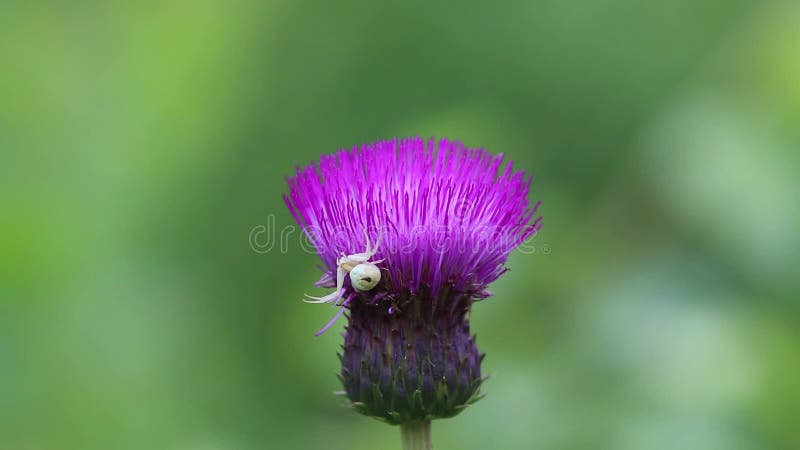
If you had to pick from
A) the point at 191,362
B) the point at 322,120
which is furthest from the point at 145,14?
the point at 191,362

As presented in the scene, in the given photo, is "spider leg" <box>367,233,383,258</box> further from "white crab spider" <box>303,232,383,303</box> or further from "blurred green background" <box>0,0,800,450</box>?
"blurred green background" <box>0,0,800,450</box>

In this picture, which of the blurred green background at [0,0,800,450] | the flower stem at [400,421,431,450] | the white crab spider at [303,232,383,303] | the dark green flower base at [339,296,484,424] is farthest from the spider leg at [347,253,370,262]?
the blurred green background at [0,0,800,450]

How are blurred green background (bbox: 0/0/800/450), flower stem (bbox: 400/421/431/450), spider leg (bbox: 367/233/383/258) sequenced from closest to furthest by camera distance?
1. flower stem (bbox: 400/421/431/450)
2. spider leg (bbox: 367/233/383/258)
3. blurred green background (bbox: 0/0/800/450)

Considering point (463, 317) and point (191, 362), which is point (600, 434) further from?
point (191, 362)

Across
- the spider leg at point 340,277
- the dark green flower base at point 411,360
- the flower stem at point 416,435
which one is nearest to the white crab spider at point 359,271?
the spider leg at point 340,277

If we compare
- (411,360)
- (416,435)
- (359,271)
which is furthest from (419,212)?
(416,435)

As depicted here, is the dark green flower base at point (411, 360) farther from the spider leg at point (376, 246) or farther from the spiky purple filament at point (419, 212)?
the spider leg at point (376, 246)
